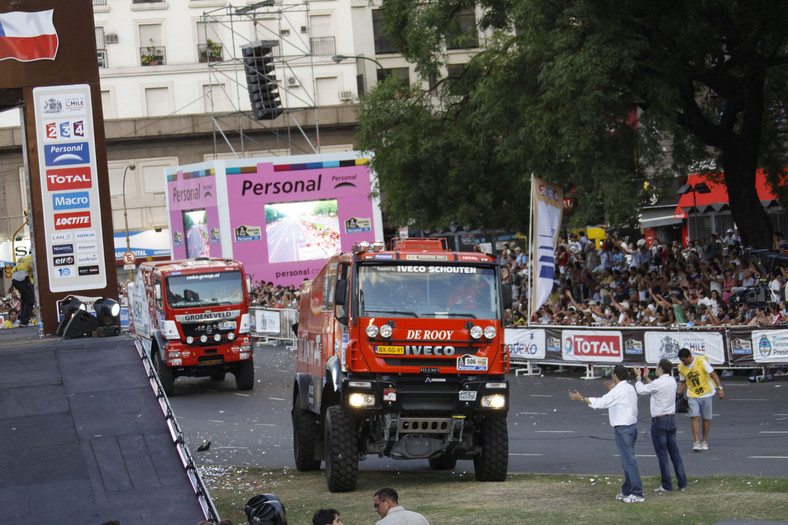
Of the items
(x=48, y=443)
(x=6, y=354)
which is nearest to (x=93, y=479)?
(x=48, y=443)

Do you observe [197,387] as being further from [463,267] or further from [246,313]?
[463,267]

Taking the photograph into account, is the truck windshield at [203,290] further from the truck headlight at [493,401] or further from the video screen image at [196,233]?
the video screen image at [196,233]

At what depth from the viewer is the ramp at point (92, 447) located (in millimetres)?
9586

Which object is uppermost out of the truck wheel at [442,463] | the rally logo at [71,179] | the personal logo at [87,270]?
the rally logo at [71,179]

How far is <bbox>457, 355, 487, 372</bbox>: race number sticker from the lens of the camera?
553 inches

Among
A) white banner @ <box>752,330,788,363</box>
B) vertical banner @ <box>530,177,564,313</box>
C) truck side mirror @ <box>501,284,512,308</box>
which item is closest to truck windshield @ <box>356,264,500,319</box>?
truck side mirror @ <box>501,284,512,308</box>

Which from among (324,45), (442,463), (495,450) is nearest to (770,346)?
(442,463)

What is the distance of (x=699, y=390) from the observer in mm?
15547

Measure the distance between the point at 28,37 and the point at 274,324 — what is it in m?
20.2

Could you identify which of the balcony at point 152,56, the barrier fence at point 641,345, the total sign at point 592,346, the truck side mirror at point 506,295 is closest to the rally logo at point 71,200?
the truck side mirror at point 506,295

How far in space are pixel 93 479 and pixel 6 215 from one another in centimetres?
5191

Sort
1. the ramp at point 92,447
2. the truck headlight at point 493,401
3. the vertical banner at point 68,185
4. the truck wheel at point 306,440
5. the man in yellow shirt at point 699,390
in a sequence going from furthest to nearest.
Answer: the vertical banner at point 68,185
the truck wheel at point 306,440
the man in yellow shirt at point 699,390
the truck headlight at point 493,401
the ramp at point 92,447

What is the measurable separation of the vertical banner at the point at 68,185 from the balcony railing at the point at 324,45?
43.7m

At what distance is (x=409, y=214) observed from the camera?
100 feet
